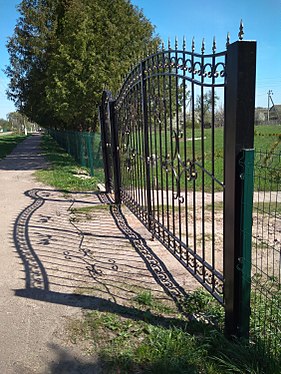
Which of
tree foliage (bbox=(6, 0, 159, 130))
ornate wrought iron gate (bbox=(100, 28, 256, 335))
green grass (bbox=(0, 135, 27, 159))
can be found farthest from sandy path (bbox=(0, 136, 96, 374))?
green grass (bbox=(0, 135, 27, 159))

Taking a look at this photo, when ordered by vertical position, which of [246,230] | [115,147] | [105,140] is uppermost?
[105,140]

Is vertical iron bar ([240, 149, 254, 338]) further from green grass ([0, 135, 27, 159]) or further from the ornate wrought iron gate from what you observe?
green grass ([0, 135, 27, 159])

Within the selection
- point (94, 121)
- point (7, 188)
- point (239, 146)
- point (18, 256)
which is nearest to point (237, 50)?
point (239, 146)

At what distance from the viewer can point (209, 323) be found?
2846 mm

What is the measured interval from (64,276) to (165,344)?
65.0 inches

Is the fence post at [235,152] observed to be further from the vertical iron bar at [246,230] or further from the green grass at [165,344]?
the green grass at [165,344]

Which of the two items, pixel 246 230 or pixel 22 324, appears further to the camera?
pixel 22 324

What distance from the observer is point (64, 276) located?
3.78 metres

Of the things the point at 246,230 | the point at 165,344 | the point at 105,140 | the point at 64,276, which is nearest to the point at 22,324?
the point at 64,276

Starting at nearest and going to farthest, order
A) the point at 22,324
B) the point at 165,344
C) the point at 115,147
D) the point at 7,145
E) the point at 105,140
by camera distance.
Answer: the point at 165,344
the point at 22,324
the point at 115,147
the point at 105,140
the point at 7,145

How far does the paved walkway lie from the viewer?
259cm

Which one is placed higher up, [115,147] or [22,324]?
[115,147]

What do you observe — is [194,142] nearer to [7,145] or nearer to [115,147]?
[115,147]

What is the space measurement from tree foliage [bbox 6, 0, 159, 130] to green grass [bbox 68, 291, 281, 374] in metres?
9.77
